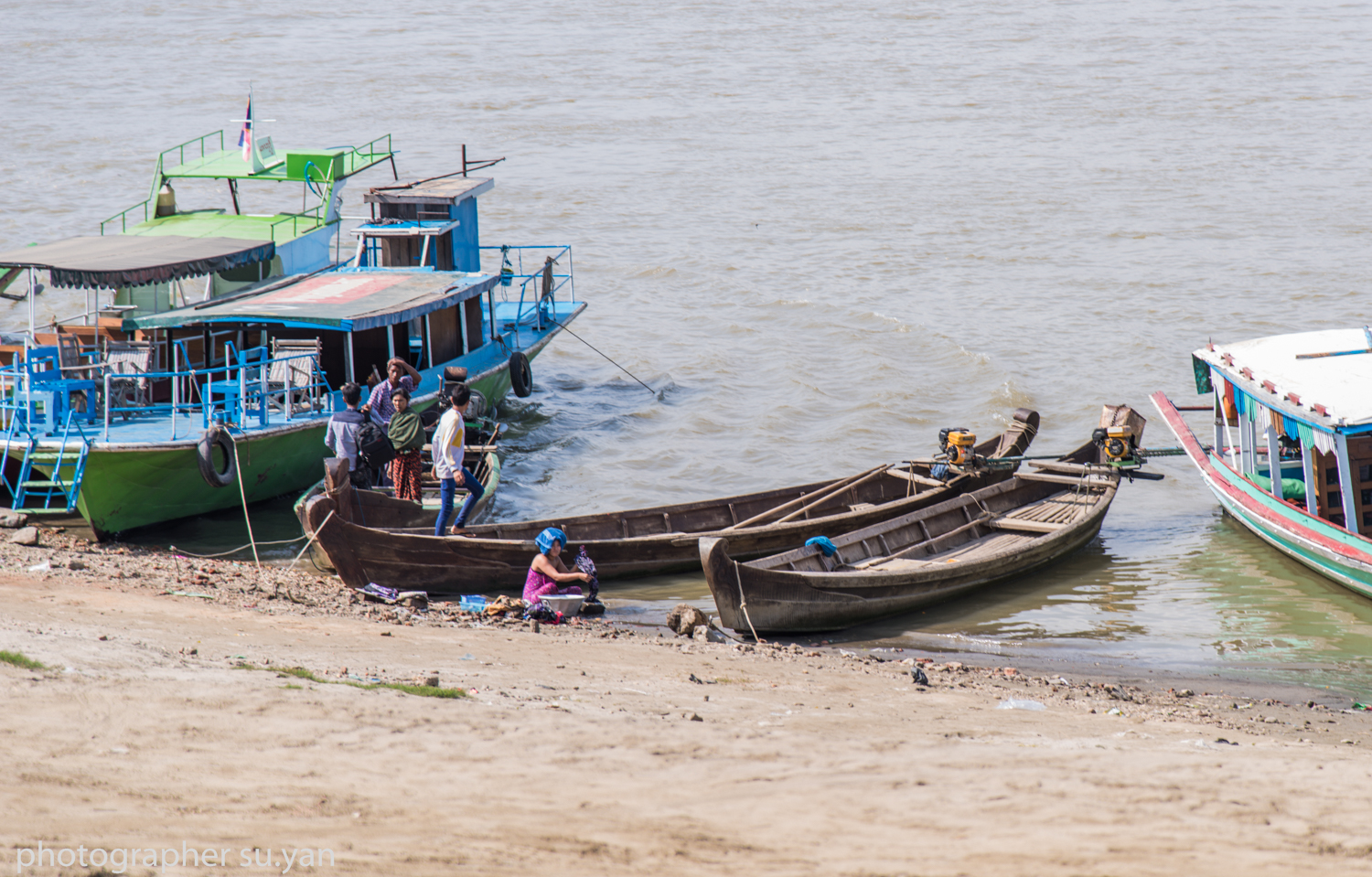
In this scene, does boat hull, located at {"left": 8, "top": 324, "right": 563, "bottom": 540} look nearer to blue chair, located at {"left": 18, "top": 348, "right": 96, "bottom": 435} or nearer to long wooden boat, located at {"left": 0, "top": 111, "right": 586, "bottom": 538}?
long wooden boat, located at {"left": 0, "top": 111, "right": 586, "bottom": 538}

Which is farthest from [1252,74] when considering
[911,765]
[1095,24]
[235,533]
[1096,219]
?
[911,765]

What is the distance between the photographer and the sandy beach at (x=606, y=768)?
5.13m

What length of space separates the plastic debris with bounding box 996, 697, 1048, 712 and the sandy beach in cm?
12

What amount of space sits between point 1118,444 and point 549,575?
6678 millimetres

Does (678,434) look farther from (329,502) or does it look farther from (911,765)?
(911,765)

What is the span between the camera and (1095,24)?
50469mm

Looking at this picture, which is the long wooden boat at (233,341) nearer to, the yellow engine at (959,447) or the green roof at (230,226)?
the green roof at (230,226)

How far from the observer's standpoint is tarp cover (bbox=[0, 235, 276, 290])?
1334 centimetres

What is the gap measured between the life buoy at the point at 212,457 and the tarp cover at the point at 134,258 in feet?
7.31

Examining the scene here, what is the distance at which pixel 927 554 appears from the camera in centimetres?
1223

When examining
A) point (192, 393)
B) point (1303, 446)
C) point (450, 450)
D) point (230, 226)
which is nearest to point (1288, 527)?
point (1303, 446)

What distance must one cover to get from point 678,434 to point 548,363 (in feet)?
17.1

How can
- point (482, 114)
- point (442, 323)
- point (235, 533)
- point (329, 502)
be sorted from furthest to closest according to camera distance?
point (482, 114)
point (442, 323)
point (235, 533)
point (329, 502)

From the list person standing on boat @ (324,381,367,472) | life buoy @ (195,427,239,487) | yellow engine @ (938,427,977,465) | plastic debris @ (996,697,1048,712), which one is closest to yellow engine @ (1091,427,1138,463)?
yellow engine @ (938,427,977,465)
